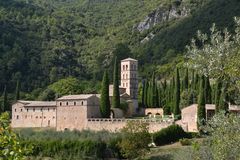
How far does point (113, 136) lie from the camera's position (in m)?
55.8

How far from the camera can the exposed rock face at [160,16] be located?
568 feet

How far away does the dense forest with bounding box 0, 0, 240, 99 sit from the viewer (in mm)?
124188

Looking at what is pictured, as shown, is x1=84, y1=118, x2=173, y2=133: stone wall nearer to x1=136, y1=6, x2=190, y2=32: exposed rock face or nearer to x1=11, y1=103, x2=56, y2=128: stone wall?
x1=11, y1=103, x2=56, y2=128: stone wall

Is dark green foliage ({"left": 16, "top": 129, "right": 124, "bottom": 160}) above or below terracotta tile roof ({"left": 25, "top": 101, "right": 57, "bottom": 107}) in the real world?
below

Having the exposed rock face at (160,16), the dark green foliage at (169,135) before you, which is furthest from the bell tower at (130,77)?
the exposed rock face at (160,16)

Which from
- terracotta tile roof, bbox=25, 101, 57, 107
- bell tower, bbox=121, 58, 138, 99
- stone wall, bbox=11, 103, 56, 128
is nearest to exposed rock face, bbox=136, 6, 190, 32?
bell tower, bbox=121, 58, 138, 99

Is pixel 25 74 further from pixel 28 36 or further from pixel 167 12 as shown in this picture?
pixel 167 12

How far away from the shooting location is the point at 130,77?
88.4 metres

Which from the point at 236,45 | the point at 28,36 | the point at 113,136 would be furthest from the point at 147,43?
the point at 236,45

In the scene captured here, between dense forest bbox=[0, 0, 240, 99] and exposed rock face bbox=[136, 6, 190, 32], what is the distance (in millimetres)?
596

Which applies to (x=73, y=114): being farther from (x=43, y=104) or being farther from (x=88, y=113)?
(x=43, y=104)

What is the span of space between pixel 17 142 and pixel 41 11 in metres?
195

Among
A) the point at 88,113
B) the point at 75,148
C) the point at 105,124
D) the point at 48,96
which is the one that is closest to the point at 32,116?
the point at 88,113

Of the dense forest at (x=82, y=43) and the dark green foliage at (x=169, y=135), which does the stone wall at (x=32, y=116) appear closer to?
the dense forest at (x=82, y=43)
